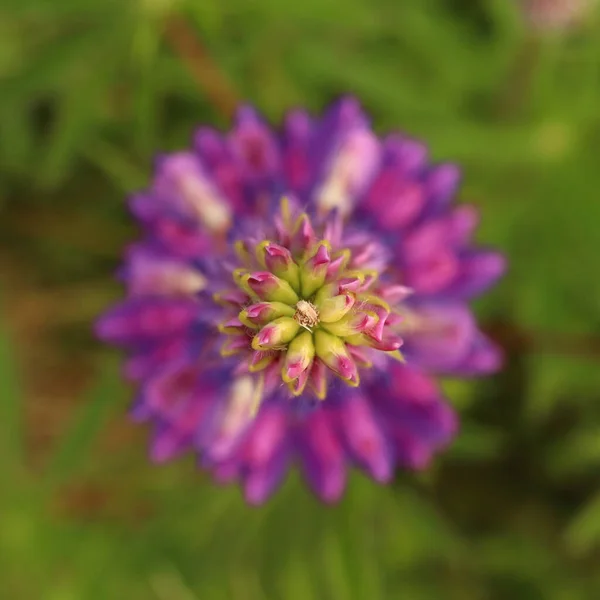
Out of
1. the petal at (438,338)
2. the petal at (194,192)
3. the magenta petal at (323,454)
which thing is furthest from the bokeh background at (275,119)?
the petal at (194,192)

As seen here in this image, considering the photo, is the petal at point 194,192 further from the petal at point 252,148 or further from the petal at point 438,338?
the petal at point 438,338

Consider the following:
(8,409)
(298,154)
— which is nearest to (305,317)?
(298,154)

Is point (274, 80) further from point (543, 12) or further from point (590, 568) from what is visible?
point (590, 568)

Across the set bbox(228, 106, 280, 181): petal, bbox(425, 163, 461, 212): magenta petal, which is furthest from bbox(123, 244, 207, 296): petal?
bbox(425, 163, 461, 212): magenta petal

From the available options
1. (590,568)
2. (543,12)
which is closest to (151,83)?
(543,12)

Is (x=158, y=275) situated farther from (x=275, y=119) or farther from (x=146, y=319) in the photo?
(x=275, y=119)

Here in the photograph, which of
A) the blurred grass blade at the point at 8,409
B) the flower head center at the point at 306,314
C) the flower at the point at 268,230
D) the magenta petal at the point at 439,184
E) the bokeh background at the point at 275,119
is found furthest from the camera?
the blurred grass blade at the point at 8,409

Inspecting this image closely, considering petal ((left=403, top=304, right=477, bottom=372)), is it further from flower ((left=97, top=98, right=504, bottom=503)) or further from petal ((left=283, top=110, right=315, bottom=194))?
petal ((left=283, top=110, right=315, bottom=194))
